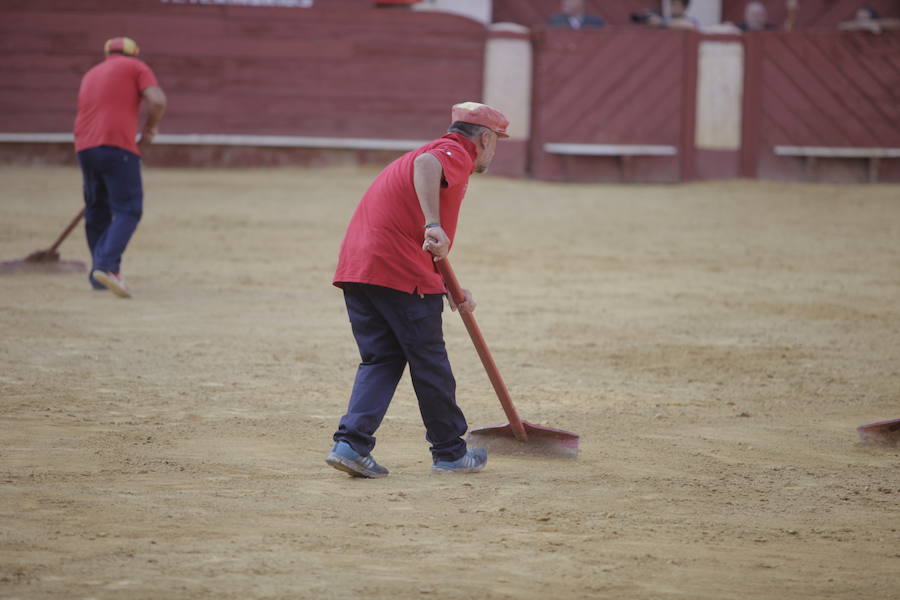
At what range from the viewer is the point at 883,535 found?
13.5 feet

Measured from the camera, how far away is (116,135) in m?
8.63

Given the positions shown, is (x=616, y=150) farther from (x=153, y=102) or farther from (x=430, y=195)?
(x=430, y=195)

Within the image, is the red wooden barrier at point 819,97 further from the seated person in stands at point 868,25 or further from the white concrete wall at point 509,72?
the white concrete wall at point 509,72

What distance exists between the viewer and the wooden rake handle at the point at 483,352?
4.74m

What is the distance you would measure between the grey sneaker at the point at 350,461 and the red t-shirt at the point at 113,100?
475 centimetres

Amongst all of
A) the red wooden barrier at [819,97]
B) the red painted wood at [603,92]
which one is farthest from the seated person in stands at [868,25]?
the red painted wood at [603,92]

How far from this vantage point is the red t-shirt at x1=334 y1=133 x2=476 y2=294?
4.51 metres

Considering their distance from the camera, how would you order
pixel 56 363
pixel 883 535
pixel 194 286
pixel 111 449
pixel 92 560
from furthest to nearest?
pixel 194 286
pixel 56 363
pixel 111 449
pixel 883 535
pixel 92 560

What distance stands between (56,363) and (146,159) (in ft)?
32.2

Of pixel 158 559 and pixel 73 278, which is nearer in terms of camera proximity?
pixel 158 559

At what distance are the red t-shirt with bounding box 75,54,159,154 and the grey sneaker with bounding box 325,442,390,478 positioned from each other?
15.6ft

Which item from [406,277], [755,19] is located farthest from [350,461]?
[755,19]

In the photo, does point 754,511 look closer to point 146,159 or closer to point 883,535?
point 883,535

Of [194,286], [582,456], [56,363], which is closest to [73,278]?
[194,286]
